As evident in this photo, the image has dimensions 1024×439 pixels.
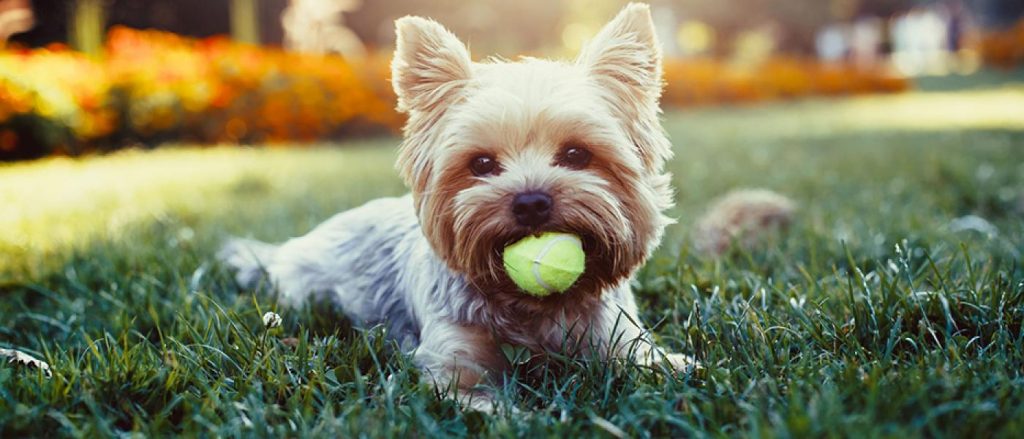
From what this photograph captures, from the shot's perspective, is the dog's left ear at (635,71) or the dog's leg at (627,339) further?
the dog's left ear at (635,71)

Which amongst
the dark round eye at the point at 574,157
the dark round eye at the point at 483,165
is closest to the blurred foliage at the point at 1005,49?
the dark round eye at the point at 574,157

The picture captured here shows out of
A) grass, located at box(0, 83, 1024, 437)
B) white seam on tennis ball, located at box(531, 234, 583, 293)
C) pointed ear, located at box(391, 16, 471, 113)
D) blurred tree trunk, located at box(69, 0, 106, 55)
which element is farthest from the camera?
blurred tree trunk, located at box(69, 0, 106, 55)

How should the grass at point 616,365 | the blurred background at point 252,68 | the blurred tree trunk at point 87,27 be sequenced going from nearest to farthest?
the grass at point 616,365, the blurred background at point 252,68, the blurred tree trunk at point 87,27

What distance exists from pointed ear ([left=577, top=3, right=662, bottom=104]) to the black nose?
2.35 feet

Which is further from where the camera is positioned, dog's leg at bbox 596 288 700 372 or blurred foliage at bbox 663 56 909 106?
blurred foliage at bbox 663 56 909 106

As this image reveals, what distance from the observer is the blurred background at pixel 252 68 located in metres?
11.6

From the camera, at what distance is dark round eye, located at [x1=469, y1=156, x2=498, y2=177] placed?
3090 millimetres

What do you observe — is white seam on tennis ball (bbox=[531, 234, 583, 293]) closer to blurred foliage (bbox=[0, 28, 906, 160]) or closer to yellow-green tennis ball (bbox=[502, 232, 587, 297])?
yellow-green tennis ball (bbox=[502, 232, 587, 297])

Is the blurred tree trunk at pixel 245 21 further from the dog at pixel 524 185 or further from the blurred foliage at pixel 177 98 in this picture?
the dog at pixel 524 185

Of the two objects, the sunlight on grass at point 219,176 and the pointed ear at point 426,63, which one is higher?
the pointed ear at point 426,63

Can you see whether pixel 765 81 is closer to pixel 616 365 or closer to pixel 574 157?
pixel 574 157

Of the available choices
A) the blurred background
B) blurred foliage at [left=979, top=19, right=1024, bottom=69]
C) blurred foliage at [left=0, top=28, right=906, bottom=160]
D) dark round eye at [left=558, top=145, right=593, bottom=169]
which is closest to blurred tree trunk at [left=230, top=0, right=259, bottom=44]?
the blurred background

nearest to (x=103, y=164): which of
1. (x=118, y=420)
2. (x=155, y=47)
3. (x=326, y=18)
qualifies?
(x=155, y=47)

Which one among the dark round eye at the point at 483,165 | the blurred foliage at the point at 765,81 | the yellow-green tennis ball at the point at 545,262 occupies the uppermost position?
the dark round eye at the point at 483,165
